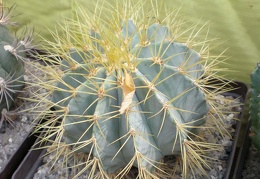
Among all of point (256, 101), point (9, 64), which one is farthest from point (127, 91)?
point (9, 64)

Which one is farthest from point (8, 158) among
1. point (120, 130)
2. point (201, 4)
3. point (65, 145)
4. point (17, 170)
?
point (201, 4)

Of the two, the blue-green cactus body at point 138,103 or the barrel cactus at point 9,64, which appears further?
the barrel cactus at point 9,64

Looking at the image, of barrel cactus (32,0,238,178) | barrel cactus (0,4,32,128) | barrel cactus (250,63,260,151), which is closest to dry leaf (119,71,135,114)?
barrel cactus (32,0,238,178)

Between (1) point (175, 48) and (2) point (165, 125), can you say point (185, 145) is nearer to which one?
(2) point (165, 125)

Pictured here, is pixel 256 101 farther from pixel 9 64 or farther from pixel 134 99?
pixel 9 64

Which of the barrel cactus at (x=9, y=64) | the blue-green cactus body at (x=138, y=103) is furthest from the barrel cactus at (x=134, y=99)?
the barrel cactus at (x=9, y=64)

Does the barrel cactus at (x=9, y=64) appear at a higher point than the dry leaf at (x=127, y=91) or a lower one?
lower

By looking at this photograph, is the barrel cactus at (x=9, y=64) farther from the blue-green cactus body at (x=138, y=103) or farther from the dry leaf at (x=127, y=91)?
the dry leaf at (x=127, y=91)
